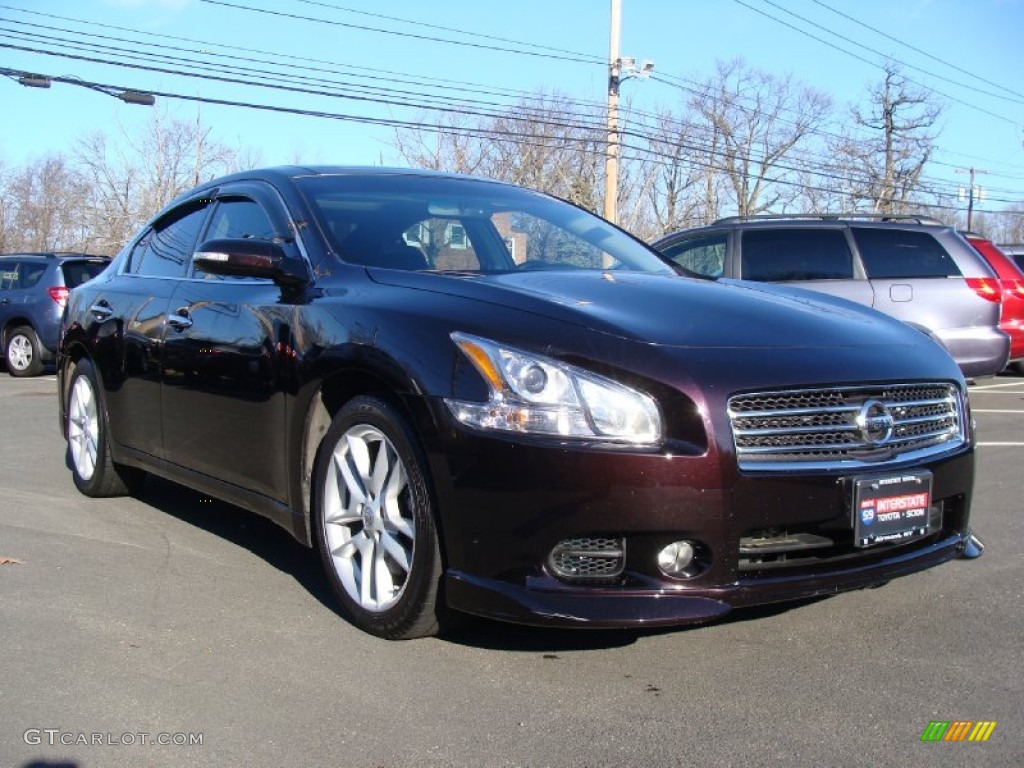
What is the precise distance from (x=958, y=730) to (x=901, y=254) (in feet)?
23.6

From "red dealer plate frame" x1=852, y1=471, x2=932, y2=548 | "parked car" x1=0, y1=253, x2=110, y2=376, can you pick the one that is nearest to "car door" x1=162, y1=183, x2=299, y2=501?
"red dealer plate frame" x1=852, y1=471, x2=932, y2=548

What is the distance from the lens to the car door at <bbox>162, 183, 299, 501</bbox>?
407 centimetres

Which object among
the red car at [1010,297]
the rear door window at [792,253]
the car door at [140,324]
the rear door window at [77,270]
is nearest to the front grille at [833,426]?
the car door at [140,324]

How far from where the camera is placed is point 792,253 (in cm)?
949

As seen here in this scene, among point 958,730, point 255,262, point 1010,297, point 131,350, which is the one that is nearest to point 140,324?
point 131,350

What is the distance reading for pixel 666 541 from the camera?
307 centimetres

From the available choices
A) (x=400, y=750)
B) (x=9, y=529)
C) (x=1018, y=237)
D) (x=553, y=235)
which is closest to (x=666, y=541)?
(x=400, y=750)

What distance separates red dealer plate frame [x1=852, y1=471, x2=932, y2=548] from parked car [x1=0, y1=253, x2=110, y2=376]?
45.6 feet

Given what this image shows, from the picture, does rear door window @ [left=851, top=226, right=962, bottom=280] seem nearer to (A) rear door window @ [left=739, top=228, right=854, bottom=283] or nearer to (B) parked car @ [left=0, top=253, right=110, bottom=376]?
(A) rear door window @ [left=739, top=228, right=854, bottom=283]

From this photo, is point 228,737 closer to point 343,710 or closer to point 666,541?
point 343,710

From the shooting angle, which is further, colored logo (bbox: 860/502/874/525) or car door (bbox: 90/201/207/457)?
car door (bbox: 90/201/207/457)

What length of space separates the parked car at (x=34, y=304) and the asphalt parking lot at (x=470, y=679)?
450 inches

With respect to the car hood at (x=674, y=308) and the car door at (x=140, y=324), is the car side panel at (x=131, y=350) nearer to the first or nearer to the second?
the car door at (x=140, y=324)

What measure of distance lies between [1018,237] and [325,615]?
8179 centimetres
